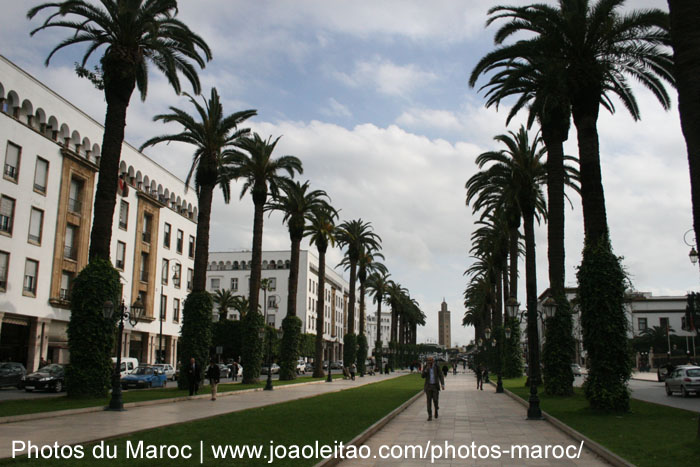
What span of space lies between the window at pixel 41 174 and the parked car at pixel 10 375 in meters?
12.8

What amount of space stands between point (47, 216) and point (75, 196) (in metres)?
4.23

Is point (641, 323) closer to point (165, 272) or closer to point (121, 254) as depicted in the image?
point (165, 272)

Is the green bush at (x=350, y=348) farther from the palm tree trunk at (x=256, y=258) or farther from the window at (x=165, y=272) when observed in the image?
the palm tree trunk at (x=256, y=258)

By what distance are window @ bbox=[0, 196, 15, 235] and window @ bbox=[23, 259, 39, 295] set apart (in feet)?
9.28

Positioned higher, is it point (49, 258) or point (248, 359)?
point (49, 258)

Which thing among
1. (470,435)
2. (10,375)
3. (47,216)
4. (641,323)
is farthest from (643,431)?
(641,323)

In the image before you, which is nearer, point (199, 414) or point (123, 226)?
point (199, 414)

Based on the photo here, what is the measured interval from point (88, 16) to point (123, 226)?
32.5m

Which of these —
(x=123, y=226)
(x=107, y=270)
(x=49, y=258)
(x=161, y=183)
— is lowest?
(x=107, y=270)

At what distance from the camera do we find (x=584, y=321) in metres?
19.6

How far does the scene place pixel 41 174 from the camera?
137 feet

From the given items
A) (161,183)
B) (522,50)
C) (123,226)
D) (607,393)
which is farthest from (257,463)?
(161,183)

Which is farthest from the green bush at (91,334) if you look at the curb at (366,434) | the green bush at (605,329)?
the green bush at (605,329)

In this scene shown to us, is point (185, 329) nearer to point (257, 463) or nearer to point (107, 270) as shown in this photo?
point (107, 270)
